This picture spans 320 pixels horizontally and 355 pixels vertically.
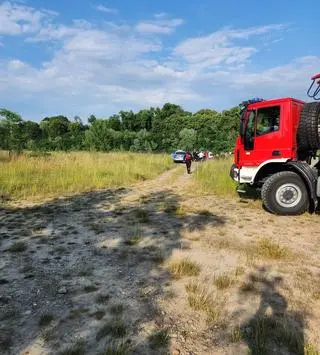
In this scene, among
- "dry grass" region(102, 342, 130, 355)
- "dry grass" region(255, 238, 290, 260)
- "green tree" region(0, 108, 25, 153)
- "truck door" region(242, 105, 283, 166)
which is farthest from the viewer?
"green tree" region(0, 108, 25, 153)

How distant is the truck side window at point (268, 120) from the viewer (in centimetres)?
966

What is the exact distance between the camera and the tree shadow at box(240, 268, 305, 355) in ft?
11.2

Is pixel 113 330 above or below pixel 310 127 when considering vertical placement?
below

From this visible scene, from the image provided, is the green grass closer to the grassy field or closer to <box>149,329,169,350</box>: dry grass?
the grassy field

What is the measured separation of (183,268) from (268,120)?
5.92 m

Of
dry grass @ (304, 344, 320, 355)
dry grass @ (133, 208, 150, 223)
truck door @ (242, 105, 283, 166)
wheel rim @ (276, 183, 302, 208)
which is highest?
truck door @ (242, 105, 283, 166)

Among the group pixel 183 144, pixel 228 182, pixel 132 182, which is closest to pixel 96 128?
pixel 183 144

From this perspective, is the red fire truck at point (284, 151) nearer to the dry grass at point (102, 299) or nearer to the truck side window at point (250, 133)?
the truck side window at point (250, 133)

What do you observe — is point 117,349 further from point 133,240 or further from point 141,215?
point 141,215

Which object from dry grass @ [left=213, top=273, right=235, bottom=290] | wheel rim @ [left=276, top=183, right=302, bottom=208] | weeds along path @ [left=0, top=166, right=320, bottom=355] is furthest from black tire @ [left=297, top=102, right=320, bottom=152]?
dry grass @ [left=213, top=273, right=235, bottom=290]

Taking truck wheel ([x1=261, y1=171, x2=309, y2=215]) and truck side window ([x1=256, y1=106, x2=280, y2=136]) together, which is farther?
truck side window ([x1=256, y1=106, x2=280, y2=136])

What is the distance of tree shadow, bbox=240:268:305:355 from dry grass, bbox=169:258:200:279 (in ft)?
2.59

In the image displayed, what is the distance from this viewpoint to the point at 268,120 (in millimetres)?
9930

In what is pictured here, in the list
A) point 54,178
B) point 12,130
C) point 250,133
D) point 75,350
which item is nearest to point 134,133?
point 12,130
